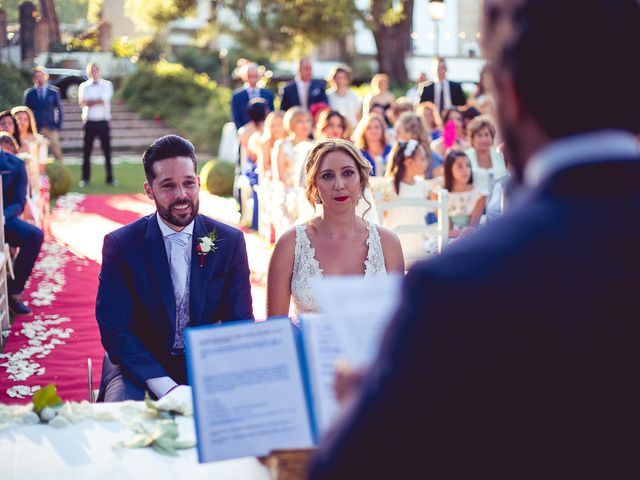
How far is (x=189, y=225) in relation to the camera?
411 cm

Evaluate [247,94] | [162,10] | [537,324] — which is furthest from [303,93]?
[162,10]

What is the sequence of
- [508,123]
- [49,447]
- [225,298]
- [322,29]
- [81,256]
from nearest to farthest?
[508,123] < [49,447] < [225,298] < [81,256] < [322,29]

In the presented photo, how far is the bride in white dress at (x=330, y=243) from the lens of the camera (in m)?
4.41

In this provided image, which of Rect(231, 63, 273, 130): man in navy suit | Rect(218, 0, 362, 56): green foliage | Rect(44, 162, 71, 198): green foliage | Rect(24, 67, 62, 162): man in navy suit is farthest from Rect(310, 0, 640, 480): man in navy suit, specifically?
Rect(218, 0, 362, 56): green foliage

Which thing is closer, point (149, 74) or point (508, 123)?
point (508, 123)

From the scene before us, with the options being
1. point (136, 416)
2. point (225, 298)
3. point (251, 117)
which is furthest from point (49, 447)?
point (251, 117)

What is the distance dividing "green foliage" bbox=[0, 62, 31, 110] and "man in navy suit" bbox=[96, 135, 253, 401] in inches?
852

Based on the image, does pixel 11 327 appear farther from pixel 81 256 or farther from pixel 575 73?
pixel 575 73

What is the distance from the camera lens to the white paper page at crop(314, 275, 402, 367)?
1.33 meters

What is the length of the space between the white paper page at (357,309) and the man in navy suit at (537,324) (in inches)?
9.5

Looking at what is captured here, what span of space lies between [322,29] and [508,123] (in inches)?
1011

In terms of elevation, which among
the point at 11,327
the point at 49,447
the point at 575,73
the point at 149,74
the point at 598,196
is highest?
the point at 149,74

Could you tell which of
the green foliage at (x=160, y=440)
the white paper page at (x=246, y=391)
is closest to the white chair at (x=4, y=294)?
the green foliage at (x=160, y=440)

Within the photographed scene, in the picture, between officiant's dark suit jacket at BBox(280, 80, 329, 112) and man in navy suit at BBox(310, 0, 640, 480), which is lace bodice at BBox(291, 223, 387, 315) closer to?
man in navy suit at BBox(310, 0, 640, 480)
